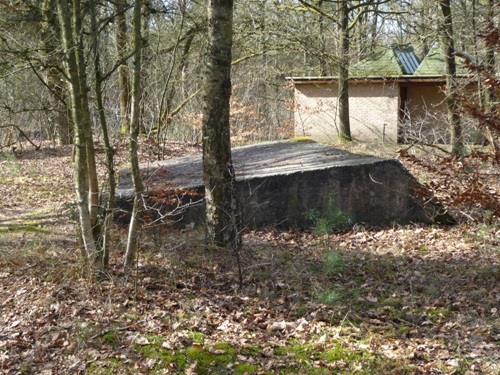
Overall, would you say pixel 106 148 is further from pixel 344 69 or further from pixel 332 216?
pixel 344 69

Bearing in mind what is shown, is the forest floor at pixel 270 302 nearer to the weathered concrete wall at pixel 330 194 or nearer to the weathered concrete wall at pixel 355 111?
the weathered concrete wall at pixel 330 194

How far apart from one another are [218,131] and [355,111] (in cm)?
1450

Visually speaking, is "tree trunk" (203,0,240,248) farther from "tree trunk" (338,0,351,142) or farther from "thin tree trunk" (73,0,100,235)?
"tree trunk" (338,0,351,142)

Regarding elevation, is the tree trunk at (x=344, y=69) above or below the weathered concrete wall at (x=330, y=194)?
above

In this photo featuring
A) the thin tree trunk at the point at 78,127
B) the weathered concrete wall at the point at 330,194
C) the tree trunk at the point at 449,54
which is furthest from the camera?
the tree trunk at the point at 449,54

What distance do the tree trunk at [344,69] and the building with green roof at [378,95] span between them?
63.3 inches

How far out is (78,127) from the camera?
557 cm

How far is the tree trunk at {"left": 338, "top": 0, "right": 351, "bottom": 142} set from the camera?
1552 cm

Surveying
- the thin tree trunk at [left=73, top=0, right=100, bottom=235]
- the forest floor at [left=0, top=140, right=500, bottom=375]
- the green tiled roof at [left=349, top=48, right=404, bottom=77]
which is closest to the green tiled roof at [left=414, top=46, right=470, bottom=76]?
the green tiled roof at [left=349, top=48, right=404, bottom=77]

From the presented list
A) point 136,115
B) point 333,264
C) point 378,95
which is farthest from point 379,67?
point 136,115

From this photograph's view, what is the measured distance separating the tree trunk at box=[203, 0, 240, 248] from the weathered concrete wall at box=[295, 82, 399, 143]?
12.8 metres

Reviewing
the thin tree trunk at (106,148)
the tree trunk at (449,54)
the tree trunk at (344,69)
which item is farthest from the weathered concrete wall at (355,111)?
the thin tree trunk at (106,148)

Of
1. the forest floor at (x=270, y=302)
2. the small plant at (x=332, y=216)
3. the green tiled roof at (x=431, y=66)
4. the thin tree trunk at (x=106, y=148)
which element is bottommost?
→ the forest floor at (x=270, y=302)

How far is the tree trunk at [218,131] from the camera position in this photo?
6.27 m
